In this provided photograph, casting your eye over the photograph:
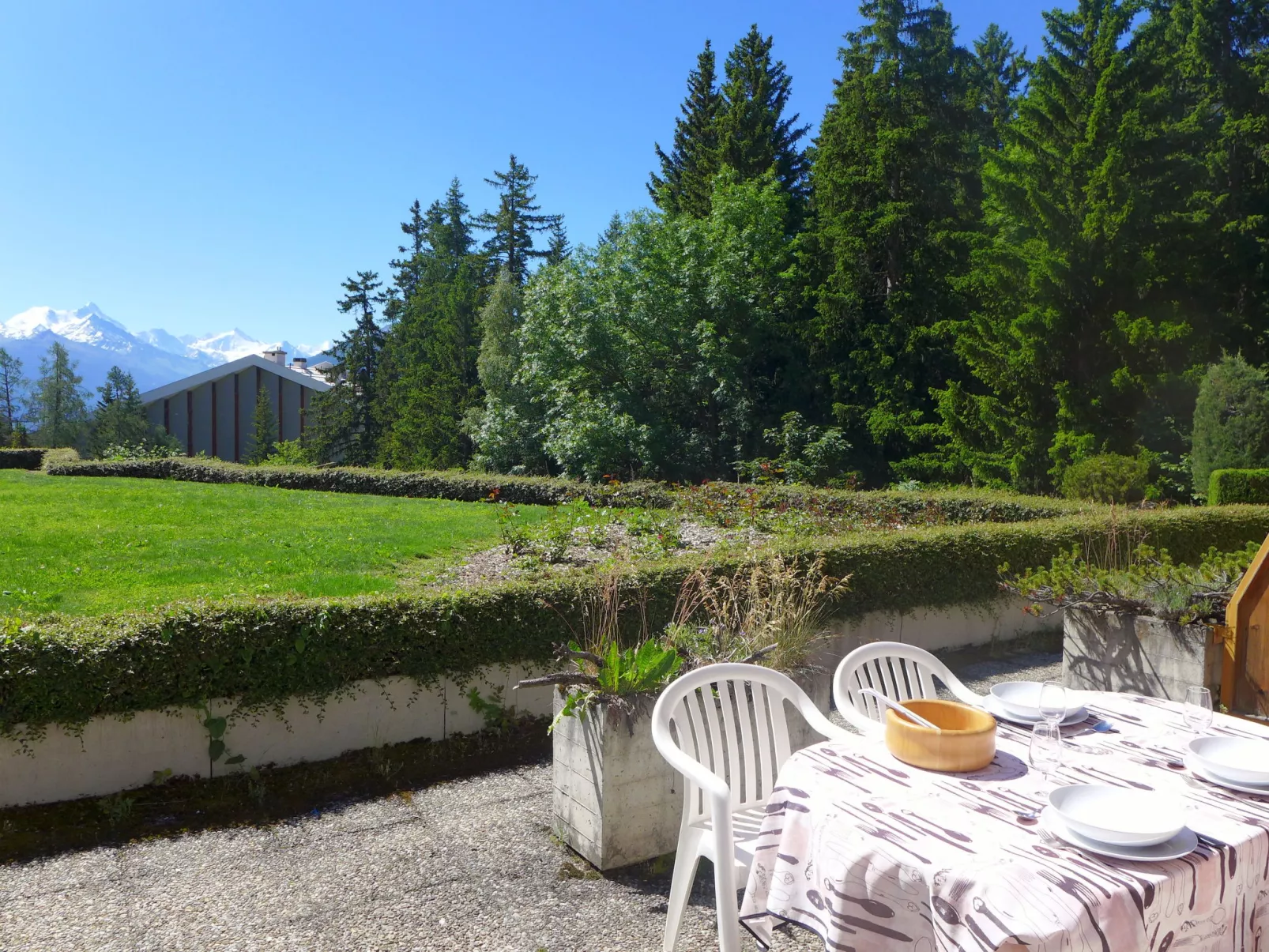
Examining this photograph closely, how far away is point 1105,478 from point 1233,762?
→ 12.8 meters

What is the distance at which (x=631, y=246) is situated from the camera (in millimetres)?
21625

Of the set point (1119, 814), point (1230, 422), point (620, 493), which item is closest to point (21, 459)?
point (620, 493)

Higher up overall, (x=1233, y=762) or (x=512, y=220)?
(x=512, y=220)

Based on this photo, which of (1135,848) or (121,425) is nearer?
(1135,848)

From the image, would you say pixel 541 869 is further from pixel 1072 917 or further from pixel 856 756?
pixel 1072 917

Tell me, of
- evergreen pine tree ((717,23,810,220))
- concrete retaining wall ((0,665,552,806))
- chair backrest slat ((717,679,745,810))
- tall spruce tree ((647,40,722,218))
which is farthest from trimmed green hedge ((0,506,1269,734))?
tall spruce tree ((647,40,722,218))

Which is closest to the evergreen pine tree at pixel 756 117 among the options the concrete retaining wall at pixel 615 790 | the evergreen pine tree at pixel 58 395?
the concrete retaining wall at pixel 615 790

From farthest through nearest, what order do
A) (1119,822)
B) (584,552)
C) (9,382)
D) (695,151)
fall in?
(9,382) < (695,151) < (584,552) < (1119,822)

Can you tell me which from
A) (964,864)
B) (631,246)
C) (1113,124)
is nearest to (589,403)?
(631,246)

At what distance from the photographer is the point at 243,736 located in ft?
13.1

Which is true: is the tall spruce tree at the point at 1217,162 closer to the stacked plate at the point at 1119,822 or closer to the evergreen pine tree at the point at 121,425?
the stacked plate at the point at 1119,822

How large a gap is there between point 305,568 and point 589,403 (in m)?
12.5

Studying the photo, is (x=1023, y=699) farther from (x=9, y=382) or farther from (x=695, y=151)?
(x=9, y=382)

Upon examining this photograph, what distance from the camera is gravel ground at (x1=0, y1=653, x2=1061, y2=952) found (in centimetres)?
273
